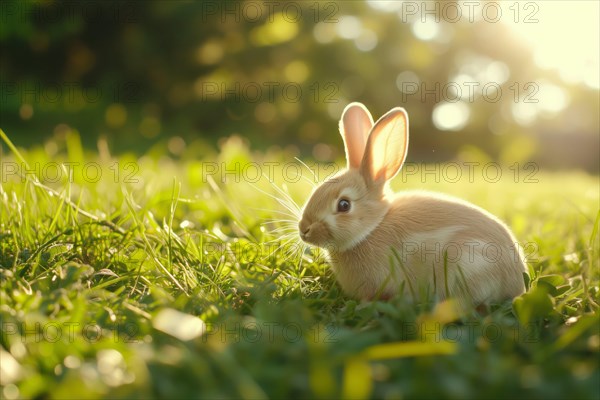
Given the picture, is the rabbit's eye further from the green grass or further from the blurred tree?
the blurred tree

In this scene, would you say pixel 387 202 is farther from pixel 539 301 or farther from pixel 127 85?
pixel 127 85

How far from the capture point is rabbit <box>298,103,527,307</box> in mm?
2234

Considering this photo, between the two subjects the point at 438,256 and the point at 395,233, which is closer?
the point at 438,256

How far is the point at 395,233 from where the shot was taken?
8.14 ft

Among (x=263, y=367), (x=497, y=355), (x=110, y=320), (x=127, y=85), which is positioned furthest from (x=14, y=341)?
(x=127, y=85)

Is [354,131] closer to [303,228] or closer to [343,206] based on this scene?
[343,206]

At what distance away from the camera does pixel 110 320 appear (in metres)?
1.74

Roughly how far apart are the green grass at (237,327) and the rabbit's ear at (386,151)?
0.46 metres

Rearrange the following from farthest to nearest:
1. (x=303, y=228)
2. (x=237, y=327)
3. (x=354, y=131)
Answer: (x=354, y=131) < (x=303, y=228) < (x=237, y=327)

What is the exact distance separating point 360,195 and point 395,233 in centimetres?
25

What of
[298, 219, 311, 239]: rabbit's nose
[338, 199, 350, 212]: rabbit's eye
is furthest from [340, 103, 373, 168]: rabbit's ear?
[298, 219, 311, 239]: rabbit's nose

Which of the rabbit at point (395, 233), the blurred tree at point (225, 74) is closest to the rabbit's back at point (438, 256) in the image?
the rabbit at point (395, 233)

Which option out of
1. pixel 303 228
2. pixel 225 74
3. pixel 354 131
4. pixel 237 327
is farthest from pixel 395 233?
pixel 225 74

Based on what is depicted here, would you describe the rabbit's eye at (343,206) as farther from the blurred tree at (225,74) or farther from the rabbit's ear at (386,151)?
the blurred tree at (225,74)
